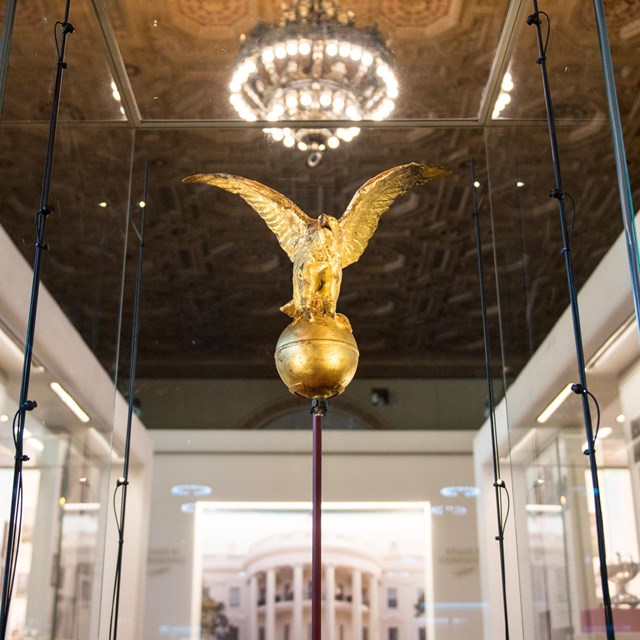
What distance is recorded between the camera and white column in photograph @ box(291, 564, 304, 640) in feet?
12.9

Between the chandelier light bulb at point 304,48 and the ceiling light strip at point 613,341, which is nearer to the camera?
the ceiling light strip at point 613,341

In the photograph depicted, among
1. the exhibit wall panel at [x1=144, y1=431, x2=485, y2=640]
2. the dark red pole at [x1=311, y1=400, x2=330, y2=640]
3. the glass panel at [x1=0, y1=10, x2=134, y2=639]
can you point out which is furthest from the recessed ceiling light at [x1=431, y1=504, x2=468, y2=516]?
the dark red pole at [x1=311, y1=400, x2=330, y2=640]

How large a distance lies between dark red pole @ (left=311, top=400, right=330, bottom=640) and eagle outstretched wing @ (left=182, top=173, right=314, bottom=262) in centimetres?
56

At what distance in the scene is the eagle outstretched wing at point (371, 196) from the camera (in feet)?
8.41

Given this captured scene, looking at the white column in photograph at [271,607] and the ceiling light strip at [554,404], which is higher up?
the ceiling light strip at [554,404]

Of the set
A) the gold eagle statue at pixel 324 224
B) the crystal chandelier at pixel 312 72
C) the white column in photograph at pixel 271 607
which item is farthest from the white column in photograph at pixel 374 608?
A: the crystal chandelier at pixel 312 72

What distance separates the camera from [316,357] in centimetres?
220

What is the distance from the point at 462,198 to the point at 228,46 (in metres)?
1.18

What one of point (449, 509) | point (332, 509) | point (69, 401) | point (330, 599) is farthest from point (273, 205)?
point (330, 599)

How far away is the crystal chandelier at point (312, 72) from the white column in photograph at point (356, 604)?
195 cm

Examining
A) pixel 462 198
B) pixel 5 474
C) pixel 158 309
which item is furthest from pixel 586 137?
pixel 158 309

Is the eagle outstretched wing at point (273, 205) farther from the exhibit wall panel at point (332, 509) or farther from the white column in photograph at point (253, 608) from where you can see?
the white column in photograph at point (253, 608)

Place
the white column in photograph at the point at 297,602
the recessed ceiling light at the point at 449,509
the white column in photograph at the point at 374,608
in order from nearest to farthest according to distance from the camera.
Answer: the recessed ceiling light at the point at 449,509 → the white column in photograph at the point at 374,608 → the white column in photograph at the point at 297,602

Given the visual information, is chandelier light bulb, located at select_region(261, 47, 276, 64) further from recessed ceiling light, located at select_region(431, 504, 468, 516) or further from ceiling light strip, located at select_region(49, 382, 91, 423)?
recessed ceiling light, located at select_region(431, 504, 468, 516)
